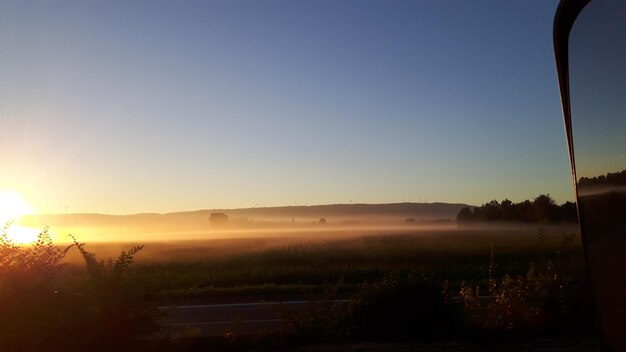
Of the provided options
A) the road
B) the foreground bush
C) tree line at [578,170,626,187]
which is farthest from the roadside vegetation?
the road

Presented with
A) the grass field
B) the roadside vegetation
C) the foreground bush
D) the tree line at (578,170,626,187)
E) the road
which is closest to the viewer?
the tree line at (578,170,626,187)

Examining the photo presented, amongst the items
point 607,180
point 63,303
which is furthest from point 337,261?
point 607,180

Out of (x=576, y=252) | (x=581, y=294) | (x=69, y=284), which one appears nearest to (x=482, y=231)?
(x=576, y=252)

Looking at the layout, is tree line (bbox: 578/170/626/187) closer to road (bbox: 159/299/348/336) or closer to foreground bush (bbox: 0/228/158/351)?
foreground bush (bbox: 0/228/158/351)

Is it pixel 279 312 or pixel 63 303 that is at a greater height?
pixel 63 303

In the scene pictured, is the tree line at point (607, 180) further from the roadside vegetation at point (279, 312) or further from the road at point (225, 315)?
the road at point (225, 315)

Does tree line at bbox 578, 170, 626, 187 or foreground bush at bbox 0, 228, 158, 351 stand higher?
tree line at bbox 578, 170, 626, 187

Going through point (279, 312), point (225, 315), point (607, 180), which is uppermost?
point (607, 180)

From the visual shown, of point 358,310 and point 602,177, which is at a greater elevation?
point 602,177

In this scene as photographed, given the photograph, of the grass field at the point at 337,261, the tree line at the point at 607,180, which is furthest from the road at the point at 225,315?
the tree line at the point at 607,180

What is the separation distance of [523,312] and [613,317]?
6.24 m

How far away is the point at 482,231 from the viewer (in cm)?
3719

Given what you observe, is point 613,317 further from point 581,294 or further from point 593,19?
point 581,294

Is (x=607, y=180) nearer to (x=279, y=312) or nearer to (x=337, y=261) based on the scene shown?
(x=279, y=312)
